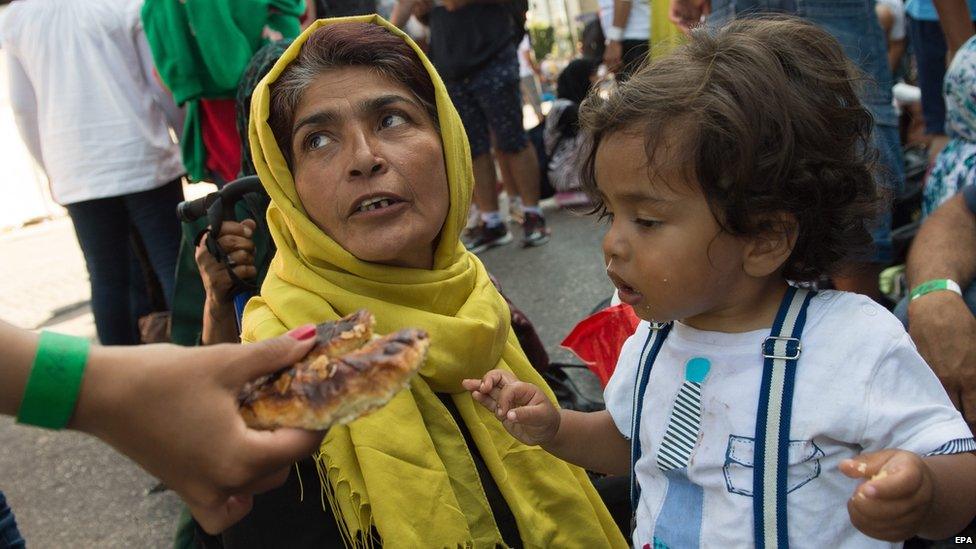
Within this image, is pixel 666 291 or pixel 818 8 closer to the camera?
pixel 666 291

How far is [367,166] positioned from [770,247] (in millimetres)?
878

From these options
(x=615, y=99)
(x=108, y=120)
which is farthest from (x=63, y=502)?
(x=615, y=99)

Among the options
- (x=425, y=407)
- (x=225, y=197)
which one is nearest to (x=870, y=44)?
(x=425, y=407)

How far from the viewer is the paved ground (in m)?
3.35

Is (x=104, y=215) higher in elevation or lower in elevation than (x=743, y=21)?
lower

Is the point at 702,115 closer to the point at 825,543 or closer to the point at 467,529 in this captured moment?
the point at 825,543

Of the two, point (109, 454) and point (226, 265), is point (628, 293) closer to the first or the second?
point (226, 265)

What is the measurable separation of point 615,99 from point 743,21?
329mm

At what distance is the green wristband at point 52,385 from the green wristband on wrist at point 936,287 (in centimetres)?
192

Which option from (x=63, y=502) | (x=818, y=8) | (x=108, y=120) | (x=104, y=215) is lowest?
(x=63, y=502)

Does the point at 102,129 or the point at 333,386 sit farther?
the point at 102,129

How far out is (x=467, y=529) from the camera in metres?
1.77

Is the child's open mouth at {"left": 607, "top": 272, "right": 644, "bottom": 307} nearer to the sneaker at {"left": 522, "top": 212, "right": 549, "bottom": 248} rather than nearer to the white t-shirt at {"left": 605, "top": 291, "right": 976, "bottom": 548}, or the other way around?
the white t-shirt at {"left": 605, "top": 291, "right": 976, "bottom": 548}

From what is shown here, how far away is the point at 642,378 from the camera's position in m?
1.67
